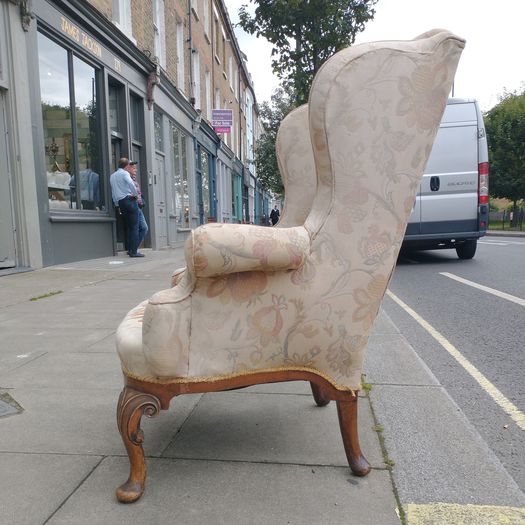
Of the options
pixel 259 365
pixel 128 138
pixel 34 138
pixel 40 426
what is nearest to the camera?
pixel 259 365

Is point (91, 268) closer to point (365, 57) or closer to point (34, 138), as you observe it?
point (34, 138)

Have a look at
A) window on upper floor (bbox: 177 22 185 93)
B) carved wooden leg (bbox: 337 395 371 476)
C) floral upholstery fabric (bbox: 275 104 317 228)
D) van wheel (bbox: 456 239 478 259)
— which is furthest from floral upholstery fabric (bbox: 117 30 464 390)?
window on upper floor (bbox: 177 22 185 93)

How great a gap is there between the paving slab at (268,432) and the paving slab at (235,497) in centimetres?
8

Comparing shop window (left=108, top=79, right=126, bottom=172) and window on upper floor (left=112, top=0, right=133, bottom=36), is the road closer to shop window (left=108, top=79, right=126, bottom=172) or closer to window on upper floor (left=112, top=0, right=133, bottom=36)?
shop window (left=108, top=79, right=126, bottom=172)

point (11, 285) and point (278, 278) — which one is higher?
point (278, 278)

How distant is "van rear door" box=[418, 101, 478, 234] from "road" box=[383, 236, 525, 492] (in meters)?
0.96

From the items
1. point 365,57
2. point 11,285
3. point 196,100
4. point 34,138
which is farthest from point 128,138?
point 365,57

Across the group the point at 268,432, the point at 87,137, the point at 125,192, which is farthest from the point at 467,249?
the point at 268,432

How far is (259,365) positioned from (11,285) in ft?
16.3

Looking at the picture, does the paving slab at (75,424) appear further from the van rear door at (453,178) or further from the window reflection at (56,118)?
the van rear door at (453,178)

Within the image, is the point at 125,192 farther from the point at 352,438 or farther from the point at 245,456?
the point at 352,438

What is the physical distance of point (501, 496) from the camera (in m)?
1.56

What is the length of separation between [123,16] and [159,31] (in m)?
2.55

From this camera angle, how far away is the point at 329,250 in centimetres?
160
